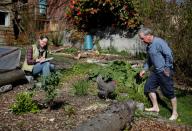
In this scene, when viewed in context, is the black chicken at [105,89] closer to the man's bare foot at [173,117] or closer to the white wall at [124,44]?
the man's bare foot at [173,117]

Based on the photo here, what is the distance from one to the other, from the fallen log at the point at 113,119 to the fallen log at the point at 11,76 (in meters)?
3.10

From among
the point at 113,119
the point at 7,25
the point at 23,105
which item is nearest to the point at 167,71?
the point at 113,119

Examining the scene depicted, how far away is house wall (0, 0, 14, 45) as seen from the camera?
20422mm

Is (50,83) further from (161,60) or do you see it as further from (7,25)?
(7,25)

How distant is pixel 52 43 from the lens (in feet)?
64.9

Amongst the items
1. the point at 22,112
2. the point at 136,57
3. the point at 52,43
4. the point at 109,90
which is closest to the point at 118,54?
the point at 136,57

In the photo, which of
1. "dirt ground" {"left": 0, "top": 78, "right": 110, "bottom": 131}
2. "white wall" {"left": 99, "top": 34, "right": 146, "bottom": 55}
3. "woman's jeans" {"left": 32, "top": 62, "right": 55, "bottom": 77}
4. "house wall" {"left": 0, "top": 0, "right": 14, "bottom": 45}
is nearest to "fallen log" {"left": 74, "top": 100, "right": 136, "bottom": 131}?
"dirt ground" {"left": 0, "top": 78, "right": 110, "bottom": 131}

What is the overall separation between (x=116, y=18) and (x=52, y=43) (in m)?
3.52

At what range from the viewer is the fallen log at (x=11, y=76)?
905cm

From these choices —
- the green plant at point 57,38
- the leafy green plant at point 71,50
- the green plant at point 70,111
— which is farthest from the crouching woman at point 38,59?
the green plant at point 57,38

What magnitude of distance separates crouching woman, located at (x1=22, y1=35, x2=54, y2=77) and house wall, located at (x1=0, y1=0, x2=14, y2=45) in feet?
36.0

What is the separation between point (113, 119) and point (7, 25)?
1561 centimetres

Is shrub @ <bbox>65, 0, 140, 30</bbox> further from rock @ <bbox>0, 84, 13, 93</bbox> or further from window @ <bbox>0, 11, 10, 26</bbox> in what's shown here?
rock @ <bbox>0, 84, 13, 93</bbox>

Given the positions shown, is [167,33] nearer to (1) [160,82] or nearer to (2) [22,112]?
(1) [160,82]
